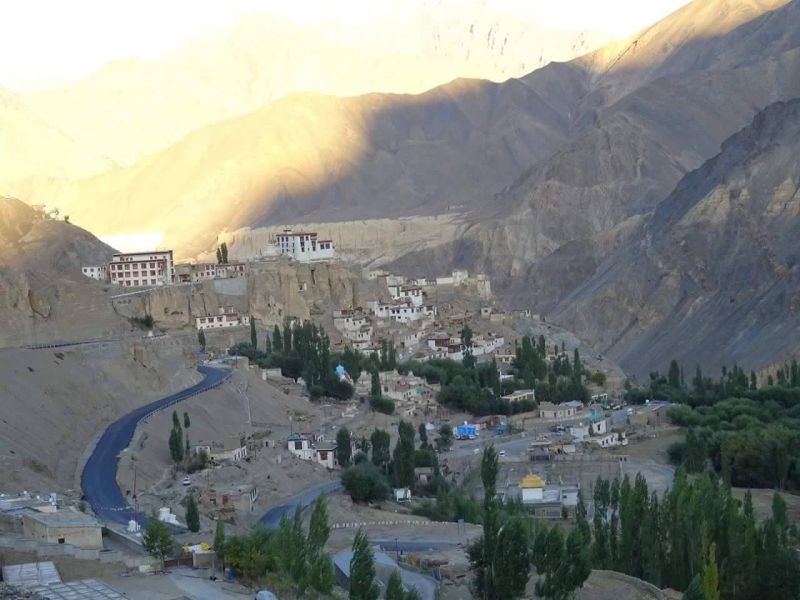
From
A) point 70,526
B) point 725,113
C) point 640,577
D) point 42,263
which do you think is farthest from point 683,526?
point 725,113

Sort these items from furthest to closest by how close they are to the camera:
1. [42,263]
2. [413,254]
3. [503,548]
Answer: [413,254] < [42,263] < [503,548]

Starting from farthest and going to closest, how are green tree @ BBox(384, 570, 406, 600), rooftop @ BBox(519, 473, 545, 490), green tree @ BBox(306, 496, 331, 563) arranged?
1. rooftop @ BBox(519, 473, 545, 490)
2. green tree @ BBox(306, 496, 331, 563)
3. green tree @ BBox(384, 570, 406, 600)

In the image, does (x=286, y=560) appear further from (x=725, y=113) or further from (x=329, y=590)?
(x=725, y=113)

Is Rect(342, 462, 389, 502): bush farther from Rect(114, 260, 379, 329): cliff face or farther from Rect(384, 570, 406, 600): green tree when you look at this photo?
Rect(114, 260, 379, 329): cliff face

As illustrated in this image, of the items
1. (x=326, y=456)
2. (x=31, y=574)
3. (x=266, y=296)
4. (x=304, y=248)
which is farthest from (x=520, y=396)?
(x=31, y=574)

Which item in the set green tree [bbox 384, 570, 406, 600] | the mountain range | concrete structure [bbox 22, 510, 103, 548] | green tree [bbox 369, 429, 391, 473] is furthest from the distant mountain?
green tree [bbox 384, 570, 406, 600]

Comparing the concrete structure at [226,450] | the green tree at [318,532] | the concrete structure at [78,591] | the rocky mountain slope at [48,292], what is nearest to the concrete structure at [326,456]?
the concrete structure at [226,450]
